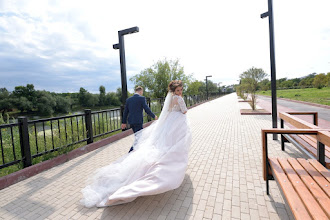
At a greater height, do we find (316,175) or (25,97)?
(25,97)

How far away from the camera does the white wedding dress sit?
236cm

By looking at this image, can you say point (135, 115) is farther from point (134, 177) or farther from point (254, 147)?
point (254, 147)

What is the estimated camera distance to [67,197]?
9.51 feet

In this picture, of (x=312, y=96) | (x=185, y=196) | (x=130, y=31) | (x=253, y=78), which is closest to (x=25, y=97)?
(x=130, y=31)

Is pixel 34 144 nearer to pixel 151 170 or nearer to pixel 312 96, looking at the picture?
pixel 151 170

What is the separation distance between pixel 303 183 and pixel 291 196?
0.34 meters

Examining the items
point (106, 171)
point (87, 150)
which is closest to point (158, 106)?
point (87, 150)

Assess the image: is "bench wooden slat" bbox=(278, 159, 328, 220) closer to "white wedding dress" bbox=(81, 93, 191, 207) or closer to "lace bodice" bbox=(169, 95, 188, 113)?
"white wedding dress" bbox=(81, 93, 191, 207)

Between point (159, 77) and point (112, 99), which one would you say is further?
point (112, 99)

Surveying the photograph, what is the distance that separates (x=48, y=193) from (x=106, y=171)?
1034 mm

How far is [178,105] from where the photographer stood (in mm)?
3488

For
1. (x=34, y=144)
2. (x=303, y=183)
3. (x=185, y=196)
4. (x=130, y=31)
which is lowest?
(x=185, y=196)

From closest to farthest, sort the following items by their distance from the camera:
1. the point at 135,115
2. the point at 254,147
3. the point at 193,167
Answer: the point at 193,167, the point at 135,115, the point at 254,147

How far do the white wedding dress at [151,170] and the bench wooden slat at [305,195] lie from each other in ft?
4.35
